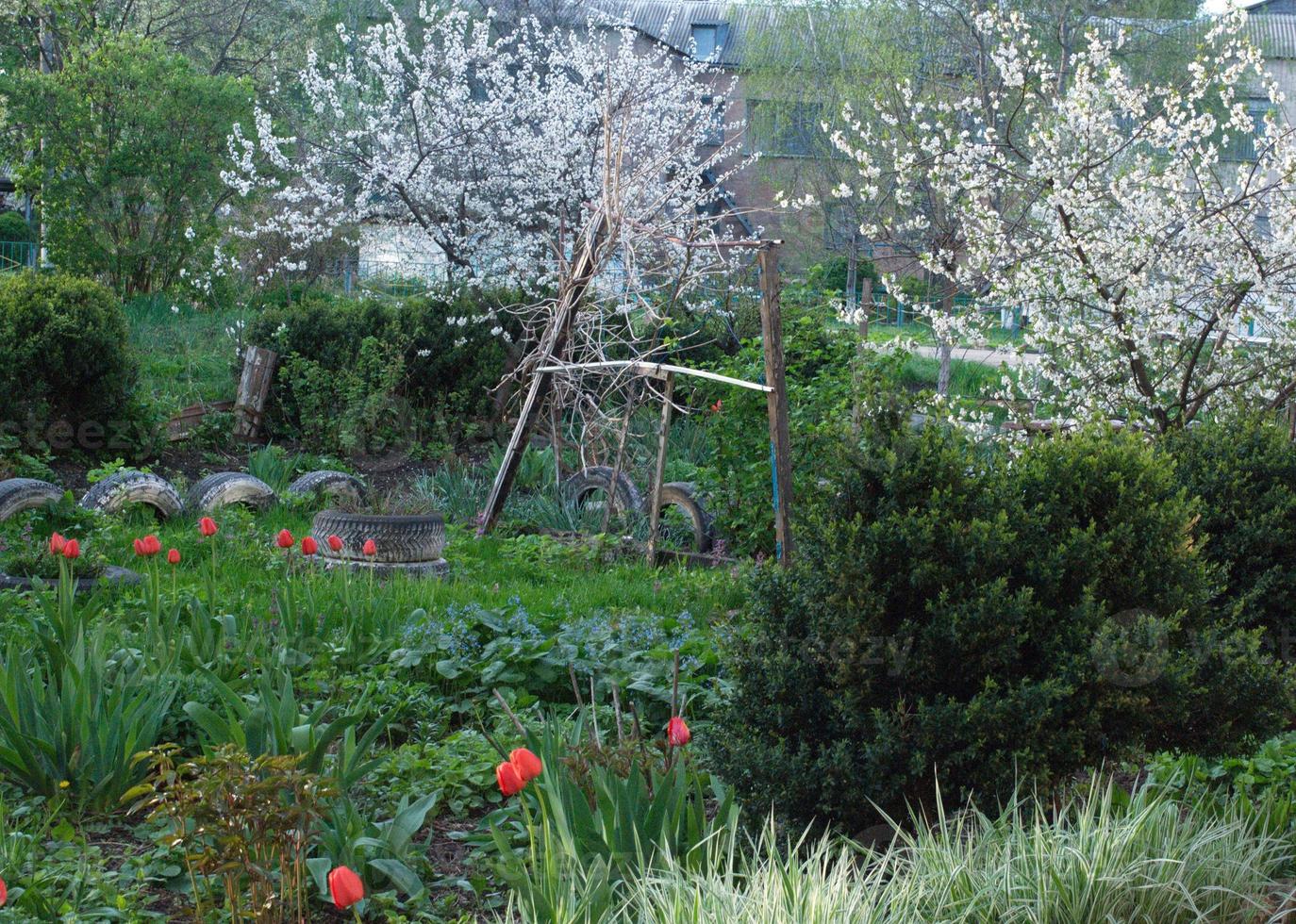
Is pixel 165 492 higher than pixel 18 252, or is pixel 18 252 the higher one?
pixel 18 252

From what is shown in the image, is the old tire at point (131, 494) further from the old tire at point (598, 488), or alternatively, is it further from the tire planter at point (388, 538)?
the old tire at point (598, 488)

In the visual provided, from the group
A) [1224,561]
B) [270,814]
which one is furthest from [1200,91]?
[270,814]

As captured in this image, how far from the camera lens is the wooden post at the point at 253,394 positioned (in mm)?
11508

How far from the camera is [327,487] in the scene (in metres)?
9.00

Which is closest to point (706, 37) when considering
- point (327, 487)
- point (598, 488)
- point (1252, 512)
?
point (598, 488)

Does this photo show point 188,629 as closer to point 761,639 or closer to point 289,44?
point 761,639

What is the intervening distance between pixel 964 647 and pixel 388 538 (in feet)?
14.1

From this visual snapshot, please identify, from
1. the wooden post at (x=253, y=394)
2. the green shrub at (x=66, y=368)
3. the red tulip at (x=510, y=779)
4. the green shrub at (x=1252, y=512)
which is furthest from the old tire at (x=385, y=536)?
the wooden post at (x=253, y=394)

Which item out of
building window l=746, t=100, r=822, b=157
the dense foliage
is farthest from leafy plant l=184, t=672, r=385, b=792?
building window l=746, t=100, r=822, b=157

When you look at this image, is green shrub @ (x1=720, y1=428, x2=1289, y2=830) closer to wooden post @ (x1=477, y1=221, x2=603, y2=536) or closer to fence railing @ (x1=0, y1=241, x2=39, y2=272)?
wooden post @ (x1=477, y1=221, x2=603, y2=536)

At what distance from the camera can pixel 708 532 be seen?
846 centimetres

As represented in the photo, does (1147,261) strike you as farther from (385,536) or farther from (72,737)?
(72,737)

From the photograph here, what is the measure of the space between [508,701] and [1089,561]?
209cm

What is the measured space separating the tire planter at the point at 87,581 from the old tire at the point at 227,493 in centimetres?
244
